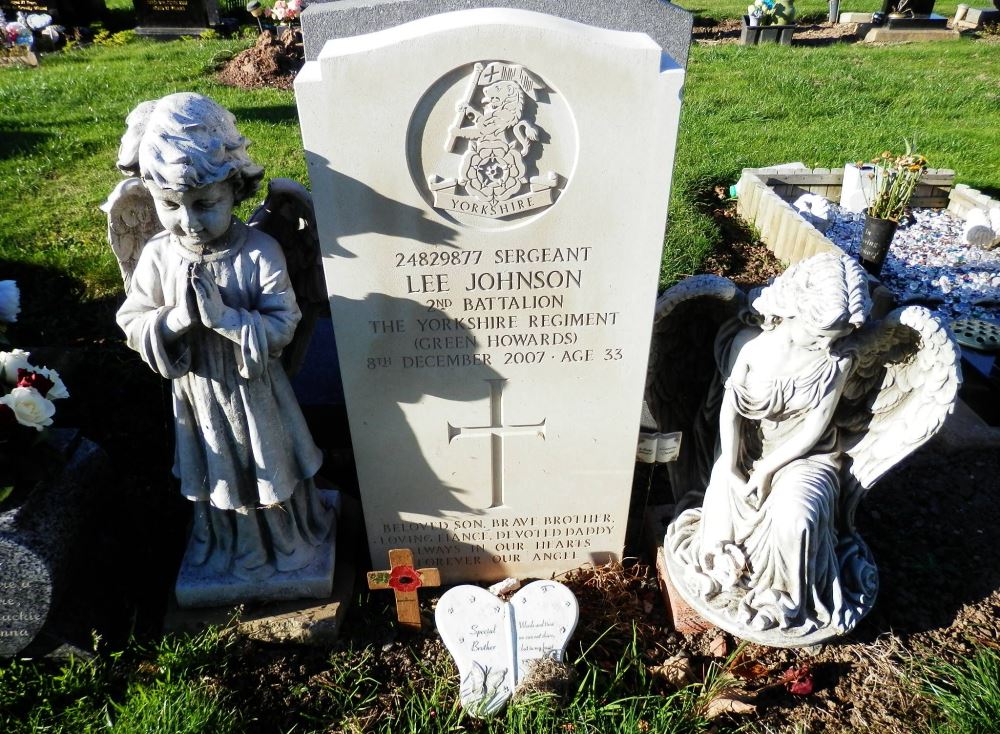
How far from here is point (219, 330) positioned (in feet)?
8.15

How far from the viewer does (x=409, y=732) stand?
2855 mm

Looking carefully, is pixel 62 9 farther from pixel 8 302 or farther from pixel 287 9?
pixel 8 302

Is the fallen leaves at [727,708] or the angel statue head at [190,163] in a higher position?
the angel statue head at [190,163]

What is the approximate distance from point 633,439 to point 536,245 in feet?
3.51

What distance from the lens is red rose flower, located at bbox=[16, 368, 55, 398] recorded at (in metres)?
2.93

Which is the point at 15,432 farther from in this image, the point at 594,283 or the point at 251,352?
the point at 594,283

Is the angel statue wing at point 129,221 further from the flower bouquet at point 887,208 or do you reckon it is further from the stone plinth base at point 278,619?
the flower bouquet at point 887,208

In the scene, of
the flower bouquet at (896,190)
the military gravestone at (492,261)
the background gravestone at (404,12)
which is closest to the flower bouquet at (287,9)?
the flower bouquet at (896,190)

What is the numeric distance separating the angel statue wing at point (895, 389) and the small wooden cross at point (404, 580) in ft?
6.21

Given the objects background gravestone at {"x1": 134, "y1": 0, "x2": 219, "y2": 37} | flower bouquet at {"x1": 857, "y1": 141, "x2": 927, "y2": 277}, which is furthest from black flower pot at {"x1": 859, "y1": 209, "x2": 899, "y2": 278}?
background gravestone at {"x1": 134, "y1": 0, "x2": 219, "y2": 37}

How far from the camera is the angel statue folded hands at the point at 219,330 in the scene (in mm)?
2363

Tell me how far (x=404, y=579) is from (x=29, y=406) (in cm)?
166

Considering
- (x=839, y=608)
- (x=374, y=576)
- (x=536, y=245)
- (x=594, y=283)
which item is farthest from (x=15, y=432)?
(x=839, y=608)

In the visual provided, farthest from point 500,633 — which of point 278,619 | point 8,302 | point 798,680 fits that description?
point 8,302
